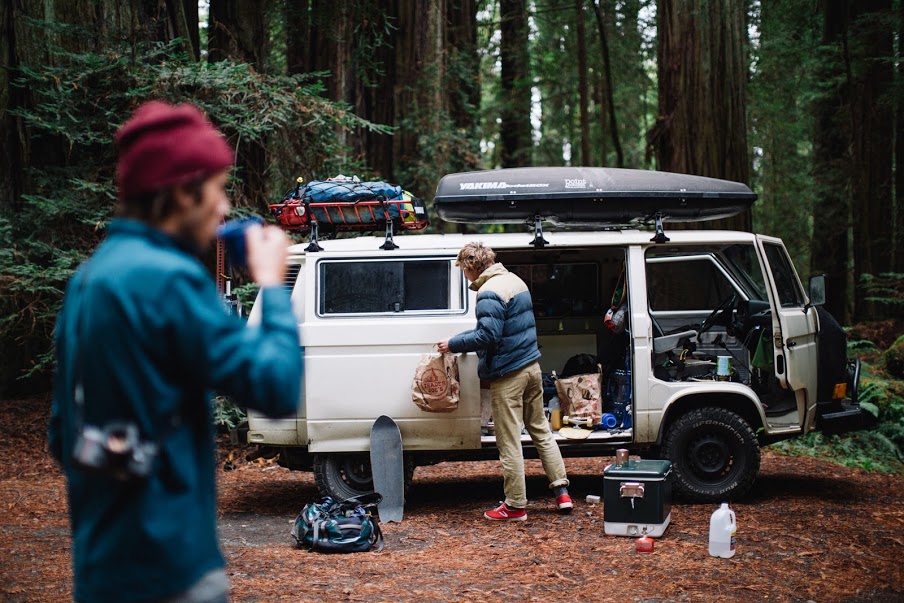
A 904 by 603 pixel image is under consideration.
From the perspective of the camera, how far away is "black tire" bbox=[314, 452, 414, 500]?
8.09 metres

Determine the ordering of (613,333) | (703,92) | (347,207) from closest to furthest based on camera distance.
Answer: (347,207) < (613,333) < (703,92)

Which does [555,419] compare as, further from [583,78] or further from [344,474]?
[583,78]

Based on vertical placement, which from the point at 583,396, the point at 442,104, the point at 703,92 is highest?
the point at 442,104

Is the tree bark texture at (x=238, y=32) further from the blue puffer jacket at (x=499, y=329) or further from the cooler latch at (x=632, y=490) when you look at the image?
the cooler latch at (x=632, y=490)

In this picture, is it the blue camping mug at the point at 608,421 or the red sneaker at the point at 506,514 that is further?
the blue camping mug at the point at 608,421

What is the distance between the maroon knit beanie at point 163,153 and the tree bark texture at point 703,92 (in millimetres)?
10356

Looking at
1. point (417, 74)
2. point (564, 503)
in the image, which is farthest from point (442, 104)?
point (564, 503)

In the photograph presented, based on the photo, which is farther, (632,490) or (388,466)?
(388,466)

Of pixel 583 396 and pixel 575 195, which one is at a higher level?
pixel 575 195

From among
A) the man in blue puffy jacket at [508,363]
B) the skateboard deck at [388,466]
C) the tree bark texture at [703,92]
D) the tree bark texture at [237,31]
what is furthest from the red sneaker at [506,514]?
the tree bark texture at [237,31]

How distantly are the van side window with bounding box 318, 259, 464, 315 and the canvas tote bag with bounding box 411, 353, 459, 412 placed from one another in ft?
1.74

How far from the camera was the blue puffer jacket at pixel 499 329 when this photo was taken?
747 cm

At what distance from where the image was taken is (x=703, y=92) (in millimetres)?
12023

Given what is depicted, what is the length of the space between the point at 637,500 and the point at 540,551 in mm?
861
